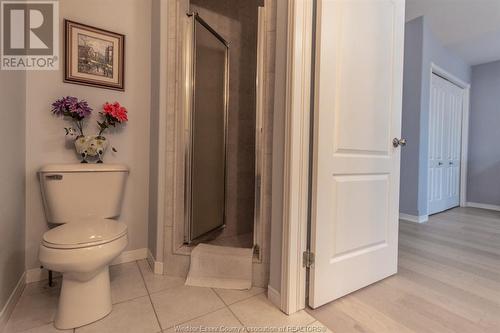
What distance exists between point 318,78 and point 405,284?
1367 mm

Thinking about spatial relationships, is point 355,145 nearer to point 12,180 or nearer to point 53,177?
point 53,177

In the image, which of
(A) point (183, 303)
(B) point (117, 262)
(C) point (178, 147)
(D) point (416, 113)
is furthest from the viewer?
(D) point (416, 113)

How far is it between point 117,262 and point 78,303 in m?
0.65

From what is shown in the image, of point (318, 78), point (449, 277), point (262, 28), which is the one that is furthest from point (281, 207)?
point (449, 277)

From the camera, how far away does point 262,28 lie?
1.44 meters

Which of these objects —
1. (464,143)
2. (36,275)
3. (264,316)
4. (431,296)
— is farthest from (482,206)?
(36,275)

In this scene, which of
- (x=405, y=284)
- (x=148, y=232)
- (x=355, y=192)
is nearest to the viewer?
(x=355, y=192)

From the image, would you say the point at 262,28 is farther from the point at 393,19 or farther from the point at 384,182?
the point at 384,182

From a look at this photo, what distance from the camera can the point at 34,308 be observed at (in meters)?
1.25

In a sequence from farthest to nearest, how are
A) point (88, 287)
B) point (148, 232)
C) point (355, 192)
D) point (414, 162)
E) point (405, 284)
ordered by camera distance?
1. point (414, 162)
2. point (148, 232)
3. point (405, 284)
4. point (355, 192)
5. point (88, 287)

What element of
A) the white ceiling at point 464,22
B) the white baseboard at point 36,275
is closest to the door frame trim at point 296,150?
the white baseboard at point 36,275

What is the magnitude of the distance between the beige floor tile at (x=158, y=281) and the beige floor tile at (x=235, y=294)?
28 centimetres

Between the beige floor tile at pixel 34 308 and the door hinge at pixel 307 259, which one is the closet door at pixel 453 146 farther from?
the beige floor tile at pixel 34 308

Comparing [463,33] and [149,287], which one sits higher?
[463,33]
